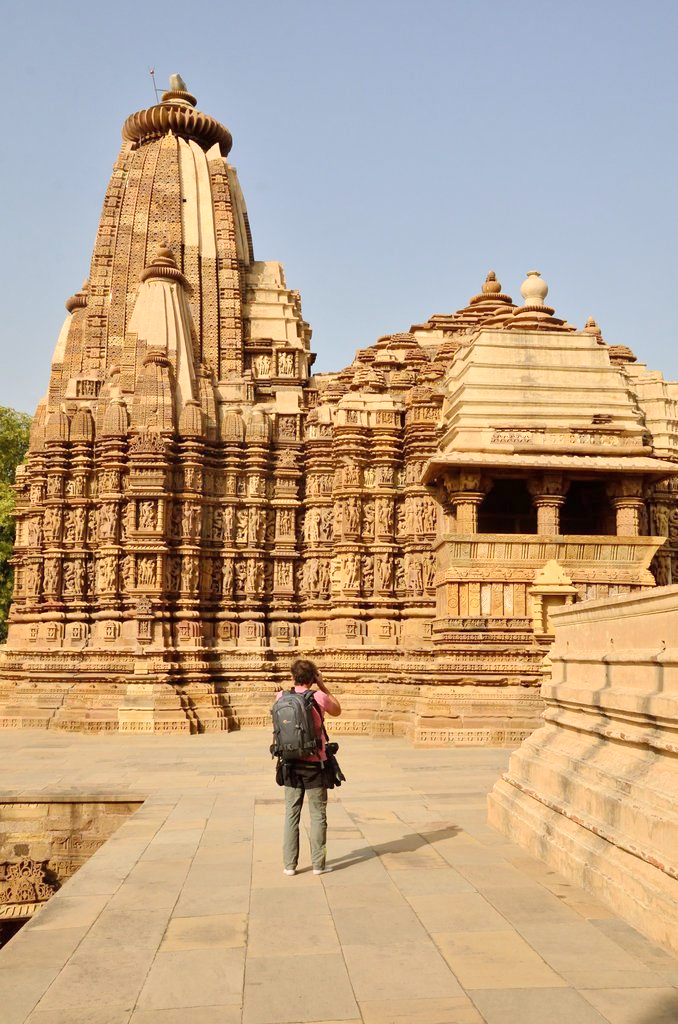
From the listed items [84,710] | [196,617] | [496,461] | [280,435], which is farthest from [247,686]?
[496,461]

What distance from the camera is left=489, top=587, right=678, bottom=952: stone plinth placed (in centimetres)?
570

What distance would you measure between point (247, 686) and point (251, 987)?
55.9 feet

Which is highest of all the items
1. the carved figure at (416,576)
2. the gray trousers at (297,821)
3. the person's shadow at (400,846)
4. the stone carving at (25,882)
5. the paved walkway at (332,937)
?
the carved figure at (416,576)

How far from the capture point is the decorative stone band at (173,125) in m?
29.8

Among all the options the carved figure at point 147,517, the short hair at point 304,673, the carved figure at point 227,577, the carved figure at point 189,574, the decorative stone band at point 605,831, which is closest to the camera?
the decorative stone band at point 605,831

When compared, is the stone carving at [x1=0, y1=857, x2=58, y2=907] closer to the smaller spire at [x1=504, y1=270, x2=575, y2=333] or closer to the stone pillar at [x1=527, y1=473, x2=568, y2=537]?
the stone pillar at [x1=527, y1=473, x2=568, y2=537]

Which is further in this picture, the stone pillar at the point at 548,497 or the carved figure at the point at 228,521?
the carved figure at the point at 228,521

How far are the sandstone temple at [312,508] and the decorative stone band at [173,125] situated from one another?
4.44 meters

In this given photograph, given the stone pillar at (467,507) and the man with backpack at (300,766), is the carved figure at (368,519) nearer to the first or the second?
the stone pillar at (467,507)

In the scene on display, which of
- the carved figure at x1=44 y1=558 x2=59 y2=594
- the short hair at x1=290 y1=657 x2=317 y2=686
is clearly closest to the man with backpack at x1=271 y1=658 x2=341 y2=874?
the short hair at x1=290 y1=657 x2=317 y2=686

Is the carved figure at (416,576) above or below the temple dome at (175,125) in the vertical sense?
below

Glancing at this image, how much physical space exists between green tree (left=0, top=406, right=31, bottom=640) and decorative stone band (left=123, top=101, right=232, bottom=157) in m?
14.5

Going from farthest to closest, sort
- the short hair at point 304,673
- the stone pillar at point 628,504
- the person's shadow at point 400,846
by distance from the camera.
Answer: the stone pillar at point 628,504
the person's shadow at point 400,846
the short hair at point 304,673

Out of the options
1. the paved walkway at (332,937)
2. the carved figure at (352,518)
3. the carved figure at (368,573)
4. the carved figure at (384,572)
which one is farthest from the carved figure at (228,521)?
the paved walkway at (332,937)
